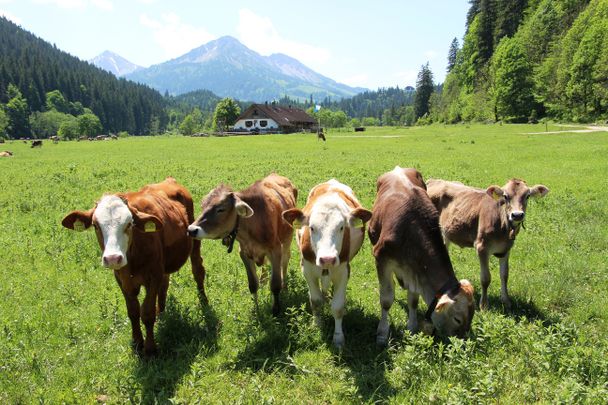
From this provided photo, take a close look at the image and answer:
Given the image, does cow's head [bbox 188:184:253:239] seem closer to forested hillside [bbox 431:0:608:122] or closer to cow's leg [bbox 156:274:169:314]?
cow's leg [bbox 156:274:169:314]

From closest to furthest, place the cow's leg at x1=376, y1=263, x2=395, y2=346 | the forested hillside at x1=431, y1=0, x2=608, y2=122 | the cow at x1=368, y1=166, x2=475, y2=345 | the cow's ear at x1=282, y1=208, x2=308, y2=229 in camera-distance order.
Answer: the cow at x1=368, y1=166, x2=475, y2=345 → the cow's ear at x1=282, y1=208, x2=308, y2=229 → the cow's leg at x1=376, y1=263, x2=395, y2=346 → the forested hillside at x1=431, y1=0, x2=608, y2=122

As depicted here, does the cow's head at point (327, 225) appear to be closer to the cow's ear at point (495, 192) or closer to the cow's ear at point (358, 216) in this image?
the cow's ear at point (358, 216)

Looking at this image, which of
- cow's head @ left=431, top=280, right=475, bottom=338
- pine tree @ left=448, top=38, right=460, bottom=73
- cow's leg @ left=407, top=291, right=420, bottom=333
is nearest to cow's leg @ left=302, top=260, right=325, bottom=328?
cow's leg @ left=407, top=291, right=420, bottom=333

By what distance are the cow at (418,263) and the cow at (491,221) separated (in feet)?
5.18

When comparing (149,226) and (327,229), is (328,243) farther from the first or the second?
(149,226)

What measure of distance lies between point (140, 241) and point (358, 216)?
2.94 m

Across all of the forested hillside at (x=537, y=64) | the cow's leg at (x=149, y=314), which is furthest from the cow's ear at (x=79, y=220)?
the forested hillside at (x=537, y=64)

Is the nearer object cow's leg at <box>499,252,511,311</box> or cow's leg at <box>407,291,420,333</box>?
cow's leg at <box>407,291,420,333</box>

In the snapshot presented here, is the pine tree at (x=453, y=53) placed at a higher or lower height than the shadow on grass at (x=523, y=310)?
higher

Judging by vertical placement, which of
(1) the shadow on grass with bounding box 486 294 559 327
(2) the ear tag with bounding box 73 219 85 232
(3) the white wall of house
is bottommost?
(1) the shadow on grass with bounding box 486 294 559 327

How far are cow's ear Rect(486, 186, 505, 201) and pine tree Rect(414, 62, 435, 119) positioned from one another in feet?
397

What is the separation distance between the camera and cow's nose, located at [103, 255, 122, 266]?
14.8 ft

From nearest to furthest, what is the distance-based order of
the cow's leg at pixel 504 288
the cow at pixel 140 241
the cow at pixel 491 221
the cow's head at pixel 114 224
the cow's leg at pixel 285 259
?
the cow's head at pixel 114 224 < the cow at pixel 140 241 < the cow at pixel 491 221 < the cow's leg at pixel 504 288 < the cow's leg at pixel 285 259

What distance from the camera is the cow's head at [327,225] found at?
5035 millimetres
